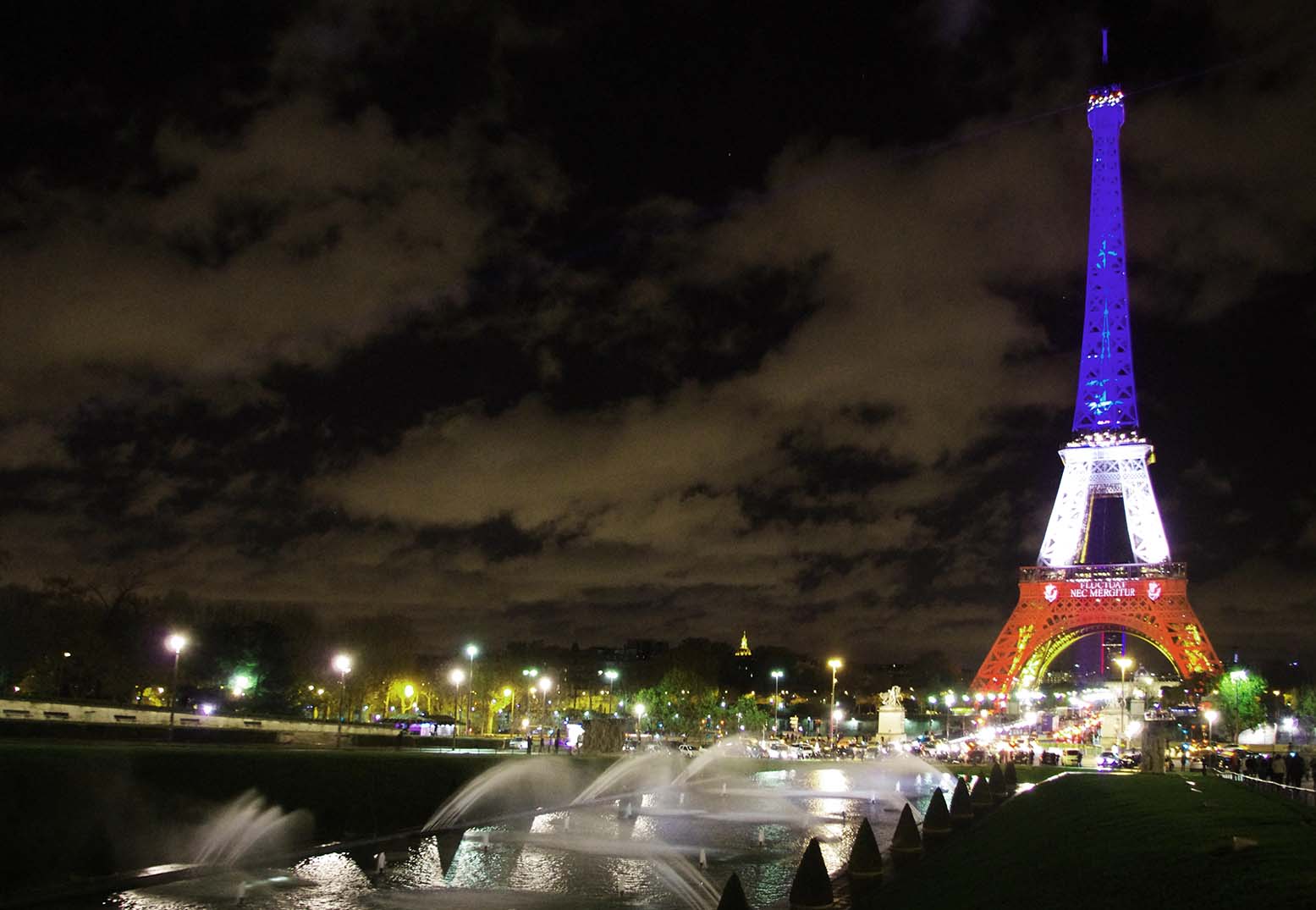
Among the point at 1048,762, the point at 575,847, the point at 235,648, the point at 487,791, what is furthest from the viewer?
the point at 235,648

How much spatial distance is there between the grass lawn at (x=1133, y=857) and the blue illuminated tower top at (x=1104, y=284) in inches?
4102

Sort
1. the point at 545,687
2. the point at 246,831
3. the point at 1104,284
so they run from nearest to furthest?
the point at 246,831 → the point at 545,687 → the point at 1104,284

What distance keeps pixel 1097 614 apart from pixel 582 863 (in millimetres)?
100694

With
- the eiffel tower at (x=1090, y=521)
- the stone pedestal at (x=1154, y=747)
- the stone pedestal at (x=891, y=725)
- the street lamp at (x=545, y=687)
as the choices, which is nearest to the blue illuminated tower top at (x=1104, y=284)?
the eiffel tower at (x=1090, y=521)

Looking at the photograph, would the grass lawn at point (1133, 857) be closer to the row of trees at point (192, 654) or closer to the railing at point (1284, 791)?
the railing at point (1284, 791)

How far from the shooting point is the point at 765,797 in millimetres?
49938

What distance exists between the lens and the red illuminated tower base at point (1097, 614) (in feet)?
372

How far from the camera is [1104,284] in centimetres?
13350

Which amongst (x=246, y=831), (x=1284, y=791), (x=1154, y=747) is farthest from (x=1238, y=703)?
(x=246, y=831)

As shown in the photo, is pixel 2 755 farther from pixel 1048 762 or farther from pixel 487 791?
pixel 1048 762

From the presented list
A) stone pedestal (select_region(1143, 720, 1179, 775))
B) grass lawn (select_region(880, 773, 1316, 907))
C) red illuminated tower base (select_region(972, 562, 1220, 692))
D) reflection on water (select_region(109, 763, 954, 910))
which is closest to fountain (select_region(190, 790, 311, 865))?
reflection on water (select_region(109, 763, 954, 910))

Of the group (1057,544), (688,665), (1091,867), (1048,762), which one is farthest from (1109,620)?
(1091,867)

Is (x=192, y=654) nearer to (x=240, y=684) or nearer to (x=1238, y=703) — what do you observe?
(x=240, y=684)

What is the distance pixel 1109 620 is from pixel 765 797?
7830cm
